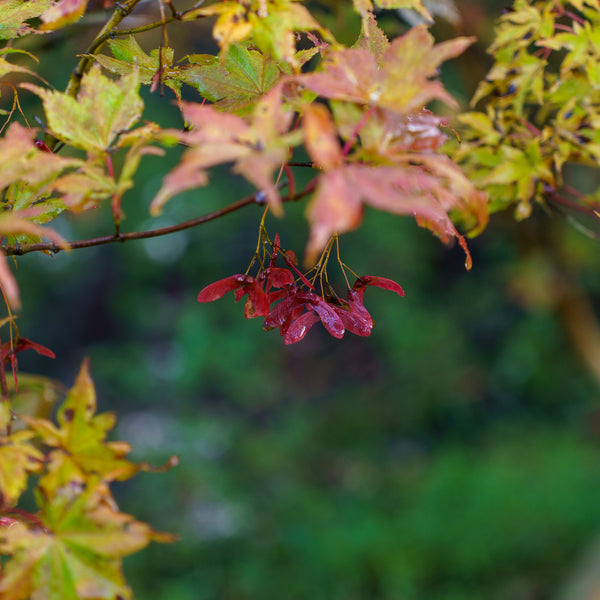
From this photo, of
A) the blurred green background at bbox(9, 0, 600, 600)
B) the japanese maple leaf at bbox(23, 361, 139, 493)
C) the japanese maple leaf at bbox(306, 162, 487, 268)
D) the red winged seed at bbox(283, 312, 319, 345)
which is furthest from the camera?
the blurred green background at bbox(9, 0, 600, 600)

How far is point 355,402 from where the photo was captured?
293cm

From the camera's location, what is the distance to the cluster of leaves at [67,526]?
1.24 feet

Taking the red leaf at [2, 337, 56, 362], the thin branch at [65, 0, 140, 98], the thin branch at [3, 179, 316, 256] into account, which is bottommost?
the red leaf at [2, 337, 56, 362]

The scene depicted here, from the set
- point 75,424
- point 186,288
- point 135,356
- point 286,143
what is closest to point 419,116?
point 286,143

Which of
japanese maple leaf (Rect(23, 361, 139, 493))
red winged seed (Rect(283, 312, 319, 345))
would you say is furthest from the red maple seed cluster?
japanese maple leaf (Rect(23, 361, 139, 493))

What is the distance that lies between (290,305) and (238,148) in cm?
21

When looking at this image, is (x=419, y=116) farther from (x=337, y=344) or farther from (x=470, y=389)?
(x=337, y=344)

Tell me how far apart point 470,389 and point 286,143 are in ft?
8.98

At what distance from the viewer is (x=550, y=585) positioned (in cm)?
203

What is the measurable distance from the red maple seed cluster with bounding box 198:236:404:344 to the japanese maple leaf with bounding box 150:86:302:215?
0.49 ft

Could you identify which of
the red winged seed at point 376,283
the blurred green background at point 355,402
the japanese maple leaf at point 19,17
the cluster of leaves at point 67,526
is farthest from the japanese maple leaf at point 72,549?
the blurred green background at point 355,402

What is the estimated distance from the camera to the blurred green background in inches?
80.0

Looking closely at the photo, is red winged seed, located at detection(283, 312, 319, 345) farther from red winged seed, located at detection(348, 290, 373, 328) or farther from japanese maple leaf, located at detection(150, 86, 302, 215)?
japanese maple leaf, located at detection(150, 86, 302, 215)

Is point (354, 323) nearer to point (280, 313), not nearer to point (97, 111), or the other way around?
point (280, 313)
